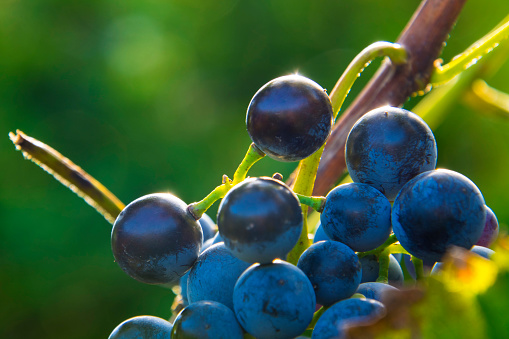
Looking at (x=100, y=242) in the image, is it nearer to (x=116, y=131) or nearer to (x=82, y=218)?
(x=82, y=218)

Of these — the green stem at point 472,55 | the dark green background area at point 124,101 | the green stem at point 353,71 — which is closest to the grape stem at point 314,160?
the green stem at point 353,71

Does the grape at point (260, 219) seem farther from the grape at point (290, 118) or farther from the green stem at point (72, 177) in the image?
the green stem at point (72, 177)

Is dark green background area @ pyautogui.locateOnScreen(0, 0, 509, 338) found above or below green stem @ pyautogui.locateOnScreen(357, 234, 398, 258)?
below

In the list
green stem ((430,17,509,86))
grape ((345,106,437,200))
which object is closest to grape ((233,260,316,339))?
grape ((345,106,437,200))

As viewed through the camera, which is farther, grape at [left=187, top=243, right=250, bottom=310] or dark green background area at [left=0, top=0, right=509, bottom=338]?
dark green background area at [left=0, top=0, right=509, bottom=338]

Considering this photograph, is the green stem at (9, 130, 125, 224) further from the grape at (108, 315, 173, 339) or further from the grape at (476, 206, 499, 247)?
the grape at (476, 206, 499, 247)

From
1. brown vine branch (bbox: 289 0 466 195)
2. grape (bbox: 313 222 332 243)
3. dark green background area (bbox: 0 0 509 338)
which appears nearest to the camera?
grape (bbox: 313 222 332 243)
